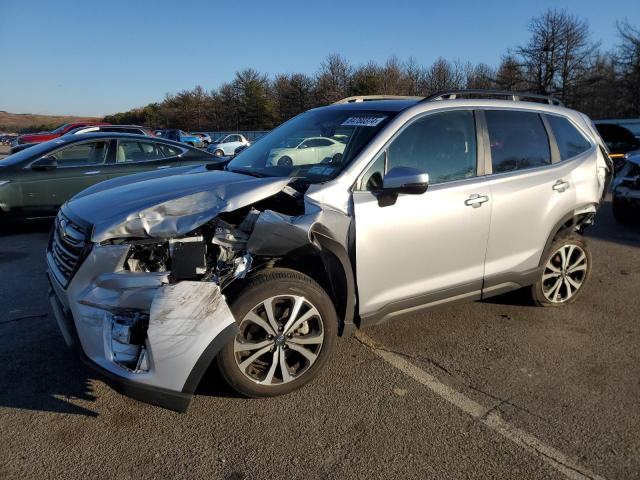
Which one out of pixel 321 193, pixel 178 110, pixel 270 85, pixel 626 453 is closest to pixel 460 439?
pixel 626 453

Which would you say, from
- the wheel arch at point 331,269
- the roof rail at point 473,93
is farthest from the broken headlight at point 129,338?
the roof rail at point 473,93

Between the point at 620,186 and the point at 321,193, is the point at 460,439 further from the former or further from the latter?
the point at 620,186

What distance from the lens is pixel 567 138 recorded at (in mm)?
4375

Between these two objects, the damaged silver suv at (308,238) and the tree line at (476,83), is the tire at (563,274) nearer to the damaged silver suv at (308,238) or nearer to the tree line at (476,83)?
the damaged silver suv at (308,238)

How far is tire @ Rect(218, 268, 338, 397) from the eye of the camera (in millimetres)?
2742

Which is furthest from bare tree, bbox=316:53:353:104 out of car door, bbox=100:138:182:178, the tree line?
car door, bbox=100:138:182:178

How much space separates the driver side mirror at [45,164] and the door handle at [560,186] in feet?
22.6

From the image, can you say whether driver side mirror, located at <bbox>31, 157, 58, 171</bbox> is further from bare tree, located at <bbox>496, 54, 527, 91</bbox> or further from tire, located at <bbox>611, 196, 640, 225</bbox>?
bare tree, located at <bbox>496, 54, 527, 91</bbox>

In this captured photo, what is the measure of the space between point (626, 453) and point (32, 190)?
7.68m

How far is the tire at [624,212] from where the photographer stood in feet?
26.7

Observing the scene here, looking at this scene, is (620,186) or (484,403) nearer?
(484,403)

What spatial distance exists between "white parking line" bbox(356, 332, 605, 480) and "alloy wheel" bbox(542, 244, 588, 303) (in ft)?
5.76

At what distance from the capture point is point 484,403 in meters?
2.97

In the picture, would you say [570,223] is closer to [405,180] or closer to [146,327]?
[405,180]
